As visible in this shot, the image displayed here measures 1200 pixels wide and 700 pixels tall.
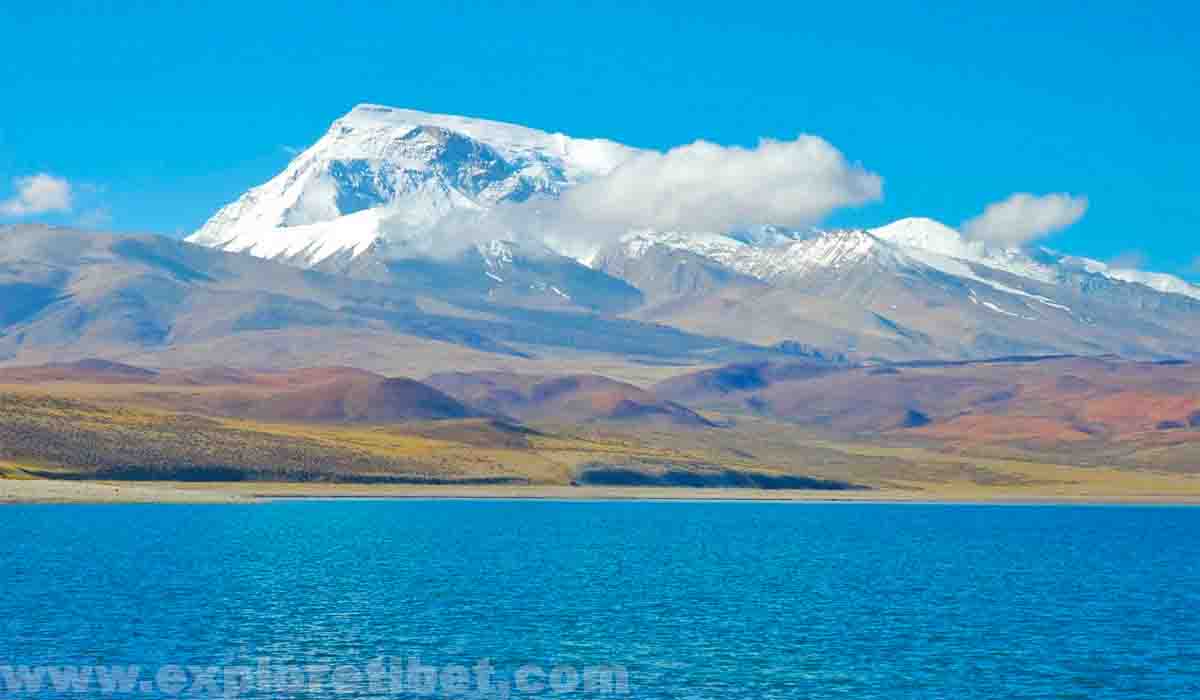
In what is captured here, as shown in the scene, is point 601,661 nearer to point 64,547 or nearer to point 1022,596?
point 1022,596

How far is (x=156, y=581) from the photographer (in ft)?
336

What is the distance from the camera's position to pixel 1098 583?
116 metres

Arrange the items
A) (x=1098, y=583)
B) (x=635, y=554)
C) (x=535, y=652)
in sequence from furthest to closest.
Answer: (x=635, y=554)
(x=1098, y=583)
(x=535, y=652)

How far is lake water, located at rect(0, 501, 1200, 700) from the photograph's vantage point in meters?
70.2

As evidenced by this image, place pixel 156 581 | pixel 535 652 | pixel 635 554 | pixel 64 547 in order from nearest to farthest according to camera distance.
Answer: pixel 535 652 < pixel 156 581 < pixel 64 547 < pixel 635 554

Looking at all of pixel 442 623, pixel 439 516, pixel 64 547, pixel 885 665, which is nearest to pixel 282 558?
pixel 64 547

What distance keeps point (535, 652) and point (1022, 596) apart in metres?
38.8

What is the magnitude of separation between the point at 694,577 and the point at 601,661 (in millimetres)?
42107

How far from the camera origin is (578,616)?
299ft

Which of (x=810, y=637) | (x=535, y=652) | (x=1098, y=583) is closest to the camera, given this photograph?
(x=535, y=652)

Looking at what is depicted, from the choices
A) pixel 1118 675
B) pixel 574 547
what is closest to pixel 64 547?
pixel 574 547

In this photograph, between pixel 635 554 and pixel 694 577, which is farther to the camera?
→ pixel 635 554

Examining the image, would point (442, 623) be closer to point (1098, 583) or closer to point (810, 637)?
point (810, 637)

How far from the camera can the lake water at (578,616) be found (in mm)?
70188
